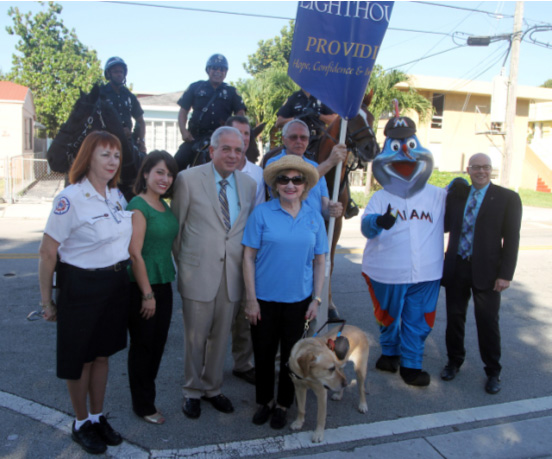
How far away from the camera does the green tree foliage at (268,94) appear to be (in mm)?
19672

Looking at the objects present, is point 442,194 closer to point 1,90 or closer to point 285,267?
point 285,267

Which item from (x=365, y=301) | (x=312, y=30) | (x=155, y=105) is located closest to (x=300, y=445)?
(x=312, y=30)

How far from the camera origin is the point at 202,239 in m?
3.40

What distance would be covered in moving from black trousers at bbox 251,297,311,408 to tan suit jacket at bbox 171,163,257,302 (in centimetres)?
35

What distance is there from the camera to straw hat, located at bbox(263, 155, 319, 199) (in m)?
3.35

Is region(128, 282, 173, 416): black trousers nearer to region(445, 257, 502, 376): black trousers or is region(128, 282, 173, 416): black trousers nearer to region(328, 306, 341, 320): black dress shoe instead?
region(445, 257, 502, 376): black trousers

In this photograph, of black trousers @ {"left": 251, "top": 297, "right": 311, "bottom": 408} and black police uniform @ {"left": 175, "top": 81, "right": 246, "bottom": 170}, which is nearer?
black trousers @ {"left": 251, "top": 297, "right": 311, "bottom": 408}

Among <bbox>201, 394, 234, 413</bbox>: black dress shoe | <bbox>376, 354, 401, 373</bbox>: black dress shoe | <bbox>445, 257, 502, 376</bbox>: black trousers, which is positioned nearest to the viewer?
<bbox>201, 394, 234, 413</bbox>: black dress shoe

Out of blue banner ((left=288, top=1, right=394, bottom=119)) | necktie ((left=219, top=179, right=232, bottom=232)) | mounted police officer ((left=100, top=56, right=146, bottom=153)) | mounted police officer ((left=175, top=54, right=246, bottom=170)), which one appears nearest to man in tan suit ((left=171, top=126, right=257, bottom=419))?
necktie ((left=219, top=179, right=232, bottom=232))

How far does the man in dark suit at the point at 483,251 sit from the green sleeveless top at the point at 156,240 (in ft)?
7.80

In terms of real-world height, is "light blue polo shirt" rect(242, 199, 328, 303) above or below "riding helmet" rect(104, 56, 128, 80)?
below

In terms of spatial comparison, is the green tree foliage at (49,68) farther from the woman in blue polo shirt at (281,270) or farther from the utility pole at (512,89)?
the woman in blue polo shirt at (281,270)

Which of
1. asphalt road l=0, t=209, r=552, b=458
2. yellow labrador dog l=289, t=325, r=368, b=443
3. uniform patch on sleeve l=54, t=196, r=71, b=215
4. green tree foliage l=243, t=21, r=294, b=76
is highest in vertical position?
green tree foliage l=243, t=21, r=294, b=76

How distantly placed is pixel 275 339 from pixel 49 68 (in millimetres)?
30135
